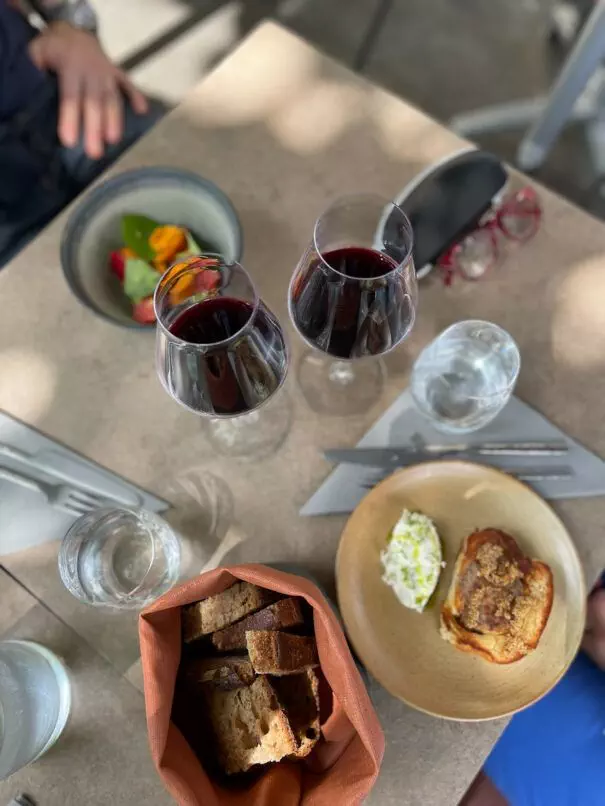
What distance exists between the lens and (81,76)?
958 mm

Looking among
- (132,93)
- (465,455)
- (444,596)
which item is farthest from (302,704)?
(132,93)

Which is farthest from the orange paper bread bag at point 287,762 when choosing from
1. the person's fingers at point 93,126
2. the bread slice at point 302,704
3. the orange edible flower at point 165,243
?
the person's fingers at point 93,126

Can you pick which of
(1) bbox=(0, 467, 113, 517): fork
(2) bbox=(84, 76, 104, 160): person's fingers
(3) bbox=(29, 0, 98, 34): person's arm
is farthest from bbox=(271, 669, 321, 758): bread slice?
(3) bbox=(29, 0, 98, 34): person's arm

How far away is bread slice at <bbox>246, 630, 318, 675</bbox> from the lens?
20.7 inches

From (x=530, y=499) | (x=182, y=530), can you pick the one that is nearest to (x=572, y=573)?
(x=530, y=499)

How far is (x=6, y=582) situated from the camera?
0.64 meters

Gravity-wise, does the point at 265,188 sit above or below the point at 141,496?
above

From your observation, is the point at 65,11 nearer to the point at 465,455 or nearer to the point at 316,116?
the point at 316,116

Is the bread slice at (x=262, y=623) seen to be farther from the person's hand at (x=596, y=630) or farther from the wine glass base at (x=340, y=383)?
the person's hand at (x=596, y=630)

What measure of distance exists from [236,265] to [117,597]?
329mm

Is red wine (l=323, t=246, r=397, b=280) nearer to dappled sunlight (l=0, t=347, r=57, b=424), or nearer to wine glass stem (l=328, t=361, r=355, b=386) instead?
wine glass stem (l=328, t=361, r=355, b=386)

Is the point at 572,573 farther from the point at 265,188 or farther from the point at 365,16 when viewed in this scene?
the point at 365,16

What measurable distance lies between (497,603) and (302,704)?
8.0 inches

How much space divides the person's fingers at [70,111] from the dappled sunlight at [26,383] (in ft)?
1.16
